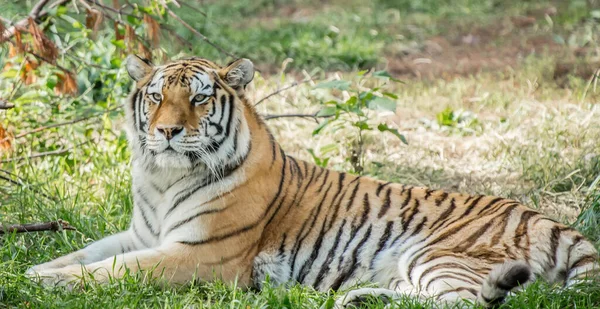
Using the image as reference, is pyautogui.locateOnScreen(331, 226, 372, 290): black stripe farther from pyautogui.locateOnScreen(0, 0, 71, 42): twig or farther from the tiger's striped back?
pyautogui.locateOnScreen(0, 0, 71, 42): twig

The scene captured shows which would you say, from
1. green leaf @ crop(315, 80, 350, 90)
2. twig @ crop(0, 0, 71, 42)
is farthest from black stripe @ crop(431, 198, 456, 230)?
twig @ crop(0, 0, 71, 42)

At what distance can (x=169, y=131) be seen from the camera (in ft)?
13.4

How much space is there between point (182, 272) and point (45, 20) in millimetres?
2675

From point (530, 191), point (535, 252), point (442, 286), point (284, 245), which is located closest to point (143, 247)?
point (284, 245)

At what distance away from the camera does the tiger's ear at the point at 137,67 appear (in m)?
4.43

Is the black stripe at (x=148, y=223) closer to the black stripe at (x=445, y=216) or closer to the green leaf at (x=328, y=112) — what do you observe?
the black stripe at (x=445, y=216)

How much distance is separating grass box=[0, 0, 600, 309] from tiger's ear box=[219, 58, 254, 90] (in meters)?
1.02

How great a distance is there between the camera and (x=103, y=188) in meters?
5.55

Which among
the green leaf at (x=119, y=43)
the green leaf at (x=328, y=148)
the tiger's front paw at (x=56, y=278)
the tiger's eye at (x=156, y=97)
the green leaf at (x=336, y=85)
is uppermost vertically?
the tiger's eye at (x=156, y=97)

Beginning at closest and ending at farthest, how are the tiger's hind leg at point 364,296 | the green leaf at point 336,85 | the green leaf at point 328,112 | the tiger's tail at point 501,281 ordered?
the tiger's tail at point 501,281 → the tiger's hind leg at point 364,296 → the green leaf at point 336,85 → the green leaf at point 328,112

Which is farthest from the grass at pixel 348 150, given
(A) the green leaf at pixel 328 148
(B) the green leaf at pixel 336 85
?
(B) the green leaf at pixel 336 85

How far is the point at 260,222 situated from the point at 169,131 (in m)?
0.64

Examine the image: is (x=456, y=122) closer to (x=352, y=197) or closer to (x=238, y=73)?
(x=352, y=197)

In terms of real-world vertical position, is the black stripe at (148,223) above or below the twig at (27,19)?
below
